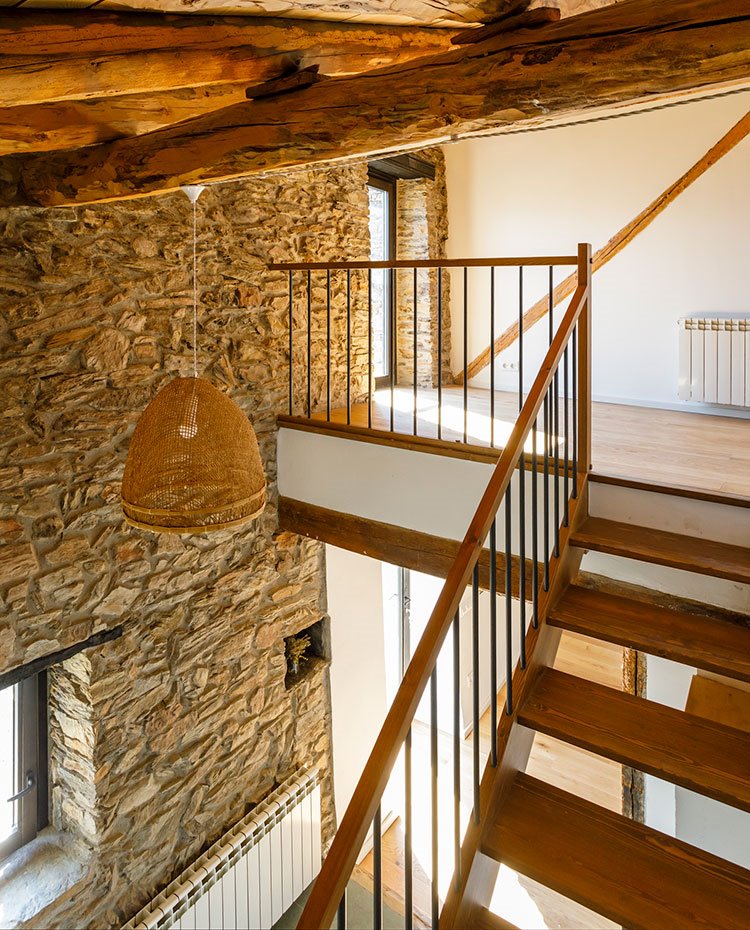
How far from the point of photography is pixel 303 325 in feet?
14.0

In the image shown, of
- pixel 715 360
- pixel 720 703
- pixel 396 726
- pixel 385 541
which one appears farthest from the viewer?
pixel 715 360

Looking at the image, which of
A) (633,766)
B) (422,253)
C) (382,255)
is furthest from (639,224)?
(633,766)

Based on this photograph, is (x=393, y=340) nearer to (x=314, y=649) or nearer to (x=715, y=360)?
(x=314, y=649)

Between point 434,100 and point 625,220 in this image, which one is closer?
point 434,100

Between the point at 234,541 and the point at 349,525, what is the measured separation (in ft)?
2.21

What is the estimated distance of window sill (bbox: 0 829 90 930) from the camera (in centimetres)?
290

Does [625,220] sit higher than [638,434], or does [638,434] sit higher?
[625,220]

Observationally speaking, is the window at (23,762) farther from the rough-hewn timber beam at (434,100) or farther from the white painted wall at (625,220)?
the white painted wall at (625,220)

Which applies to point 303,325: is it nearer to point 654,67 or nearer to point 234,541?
point 234,541

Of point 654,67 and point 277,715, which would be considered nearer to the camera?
point 654,67

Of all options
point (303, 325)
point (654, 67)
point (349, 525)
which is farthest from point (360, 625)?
point (654, 67)

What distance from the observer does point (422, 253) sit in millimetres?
5676

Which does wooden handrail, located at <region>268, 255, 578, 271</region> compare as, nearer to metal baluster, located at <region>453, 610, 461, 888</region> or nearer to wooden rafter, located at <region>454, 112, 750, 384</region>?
wooden rafter, located at <region>454, 112, 750, 384</region>

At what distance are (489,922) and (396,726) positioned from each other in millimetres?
921
